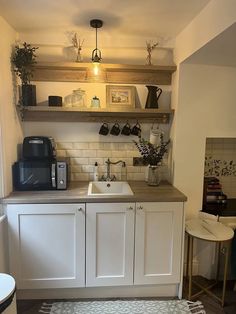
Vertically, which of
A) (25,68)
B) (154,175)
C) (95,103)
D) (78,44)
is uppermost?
(78,44)

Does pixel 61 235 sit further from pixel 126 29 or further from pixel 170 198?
pixel 126 29

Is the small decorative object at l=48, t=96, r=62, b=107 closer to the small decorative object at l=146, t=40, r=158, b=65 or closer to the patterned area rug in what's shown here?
the small decorative object at l=146, t=40, r=158, b=65

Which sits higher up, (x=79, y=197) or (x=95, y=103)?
(x=95, y=103)

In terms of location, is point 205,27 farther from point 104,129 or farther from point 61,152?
point 61,152

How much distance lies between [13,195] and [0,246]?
1.28 ft

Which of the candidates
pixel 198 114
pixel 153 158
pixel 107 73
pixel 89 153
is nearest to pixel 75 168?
pixel 89 153

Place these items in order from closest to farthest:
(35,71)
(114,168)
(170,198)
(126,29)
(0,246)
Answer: (0,246), (170,198), (126,29), (35,71), (114,168)

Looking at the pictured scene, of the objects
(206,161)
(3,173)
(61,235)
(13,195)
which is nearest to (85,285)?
(61,235)

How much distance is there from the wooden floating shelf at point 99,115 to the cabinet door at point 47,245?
0.90 metres

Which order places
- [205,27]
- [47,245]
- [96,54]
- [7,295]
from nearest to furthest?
[7,295] → [205,27] → [47,245] → [96,54]

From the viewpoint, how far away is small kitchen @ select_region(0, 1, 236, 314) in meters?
2.14

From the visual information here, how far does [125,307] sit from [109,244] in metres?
0.52

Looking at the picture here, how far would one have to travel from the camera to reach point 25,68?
231 cm

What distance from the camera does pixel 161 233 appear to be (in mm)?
2217
